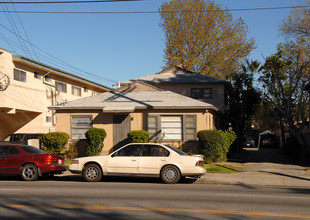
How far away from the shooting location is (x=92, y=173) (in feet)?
46.1

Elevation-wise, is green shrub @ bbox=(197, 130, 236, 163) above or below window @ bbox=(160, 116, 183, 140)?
below

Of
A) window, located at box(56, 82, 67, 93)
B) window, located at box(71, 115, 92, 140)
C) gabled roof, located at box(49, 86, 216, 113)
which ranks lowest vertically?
window, located at box(71, 115, 92, 140)

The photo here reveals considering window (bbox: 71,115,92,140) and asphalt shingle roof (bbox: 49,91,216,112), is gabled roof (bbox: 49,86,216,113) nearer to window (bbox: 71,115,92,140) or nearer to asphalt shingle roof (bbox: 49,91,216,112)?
asphalt shingle roof (bbox: 49,91,216,112)

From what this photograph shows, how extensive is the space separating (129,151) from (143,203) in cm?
488

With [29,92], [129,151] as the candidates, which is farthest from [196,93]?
[129,151]

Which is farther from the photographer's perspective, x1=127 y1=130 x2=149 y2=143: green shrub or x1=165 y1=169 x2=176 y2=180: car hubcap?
x1=127 y1=130 x2=149 y2=143: green shrub

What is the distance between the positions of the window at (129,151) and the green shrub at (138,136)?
22.1ft

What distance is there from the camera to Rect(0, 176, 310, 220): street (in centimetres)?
796

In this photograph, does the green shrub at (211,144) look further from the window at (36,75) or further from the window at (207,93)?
the window at (36,75)

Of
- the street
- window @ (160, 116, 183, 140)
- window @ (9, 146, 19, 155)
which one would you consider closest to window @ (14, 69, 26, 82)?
window @ (160, 116, 183, 140)

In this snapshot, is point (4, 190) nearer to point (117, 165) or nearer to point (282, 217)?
point (117, 165)

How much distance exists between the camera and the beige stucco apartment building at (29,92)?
27781 millimetres

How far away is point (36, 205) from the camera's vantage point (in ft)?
29.3

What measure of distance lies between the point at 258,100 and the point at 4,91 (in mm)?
22302
